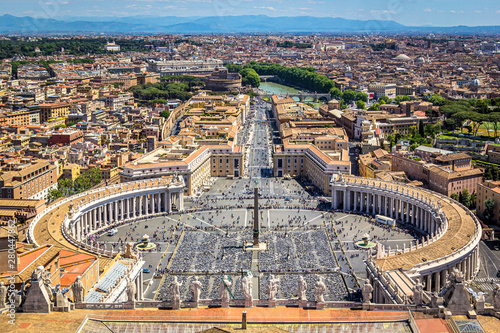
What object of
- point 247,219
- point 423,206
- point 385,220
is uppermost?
point 423,206

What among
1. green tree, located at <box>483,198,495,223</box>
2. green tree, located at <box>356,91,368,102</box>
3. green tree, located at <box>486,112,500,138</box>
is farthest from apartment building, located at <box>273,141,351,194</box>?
green tree, located at <box>356,91,368,102</box>

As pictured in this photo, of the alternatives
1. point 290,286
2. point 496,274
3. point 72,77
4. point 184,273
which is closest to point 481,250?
point 496,274

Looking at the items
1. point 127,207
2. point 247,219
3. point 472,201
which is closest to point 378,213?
point 472,201

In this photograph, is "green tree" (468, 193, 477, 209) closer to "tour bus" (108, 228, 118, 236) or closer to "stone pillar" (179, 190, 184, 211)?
"stone pillar" (179, 190, 184, 211)

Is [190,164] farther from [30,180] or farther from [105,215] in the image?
[30,180]

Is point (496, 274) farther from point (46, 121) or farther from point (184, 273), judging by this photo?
point (46, 121)
